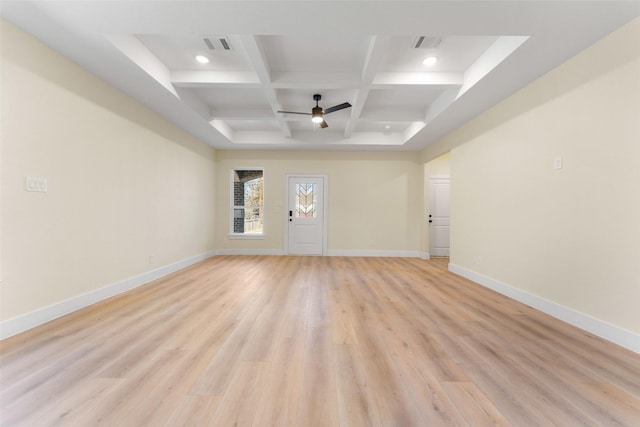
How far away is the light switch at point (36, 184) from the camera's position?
2248 millimetres

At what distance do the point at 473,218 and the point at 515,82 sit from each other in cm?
198

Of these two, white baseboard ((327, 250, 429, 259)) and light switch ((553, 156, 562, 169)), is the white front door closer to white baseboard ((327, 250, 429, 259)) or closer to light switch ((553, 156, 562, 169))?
white baseboard ((327, 250, 429, 259))

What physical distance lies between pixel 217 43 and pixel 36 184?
218 cm

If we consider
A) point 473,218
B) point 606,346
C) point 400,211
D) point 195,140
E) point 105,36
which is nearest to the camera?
point 606,346

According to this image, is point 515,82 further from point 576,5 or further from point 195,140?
point 195,140

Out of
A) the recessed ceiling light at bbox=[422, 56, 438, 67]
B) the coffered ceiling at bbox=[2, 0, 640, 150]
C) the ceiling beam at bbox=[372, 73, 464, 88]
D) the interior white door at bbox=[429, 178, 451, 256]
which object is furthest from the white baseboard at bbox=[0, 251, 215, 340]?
the interior white door at bbox=[429, 178, 451, 256]

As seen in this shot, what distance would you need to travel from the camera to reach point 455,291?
3449 mm

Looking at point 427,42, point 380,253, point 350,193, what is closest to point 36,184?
point 427,42

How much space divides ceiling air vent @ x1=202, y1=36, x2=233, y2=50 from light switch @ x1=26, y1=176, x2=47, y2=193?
2.06m

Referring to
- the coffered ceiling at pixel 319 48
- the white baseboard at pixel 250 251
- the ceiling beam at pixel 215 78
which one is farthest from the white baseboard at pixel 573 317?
the white baseboard at pixel 250 251

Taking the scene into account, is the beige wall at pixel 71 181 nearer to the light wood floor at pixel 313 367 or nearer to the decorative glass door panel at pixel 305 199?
the light wood floor at pixel 313 367

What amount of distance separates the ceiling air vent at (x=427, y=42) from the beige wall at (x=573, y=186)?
4.18 feet

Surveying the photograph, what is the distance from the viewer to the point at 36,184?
7.55ft

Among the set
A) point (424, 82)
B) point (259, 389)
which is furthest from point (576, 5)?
point (259, 389)
